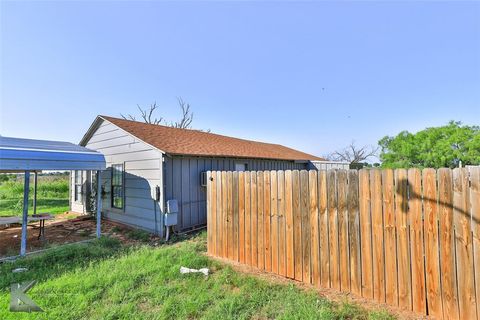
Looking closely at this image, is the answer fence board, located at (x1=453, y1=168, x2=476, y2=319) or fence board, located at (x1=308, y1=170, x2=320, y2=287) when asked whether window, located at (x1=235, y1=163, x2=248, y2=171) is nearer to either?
fence board, located at (x1=308, y1=170, x2=320, y2=287)

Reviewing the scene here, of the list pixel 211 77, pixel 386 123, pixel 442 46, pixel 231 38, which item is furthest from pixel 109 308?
Answer: pixel 386 123

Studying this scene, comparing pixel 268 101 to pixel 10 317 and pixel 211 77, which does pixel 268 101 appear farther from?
pixel 10 317

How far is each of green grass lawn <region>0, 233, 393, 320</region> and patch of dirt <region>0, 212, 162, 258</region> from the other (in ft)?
5.11

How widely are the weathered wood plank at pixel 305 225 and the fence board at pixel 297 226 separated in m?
0.05

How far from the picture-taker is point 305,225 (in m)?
3.70

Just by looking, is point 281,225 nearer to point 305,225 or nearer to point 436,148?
point 305,225

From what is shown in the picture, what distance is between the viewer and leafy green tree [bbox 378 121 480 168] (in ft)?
51.7

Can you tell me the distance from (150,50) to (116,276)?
32.6 ft

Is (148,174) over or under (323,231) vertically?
over

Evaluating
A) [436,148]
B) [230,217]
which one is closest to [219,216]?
[230,217]

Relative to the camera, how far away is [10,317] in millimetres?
2891

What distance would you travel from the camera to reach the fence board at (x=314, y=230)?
11.6 feet

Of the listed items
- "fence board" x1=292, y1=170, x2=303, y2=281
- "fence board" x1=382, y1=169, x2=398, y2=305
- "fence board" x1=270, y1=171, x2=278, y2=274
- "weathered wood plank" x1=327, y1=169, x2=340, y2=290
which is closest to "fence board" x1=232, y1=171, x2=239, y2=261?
"fence board" x1=270, y1=171, x2=278, y2=274

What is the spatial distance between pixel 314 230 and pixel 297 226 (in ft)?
0.95
